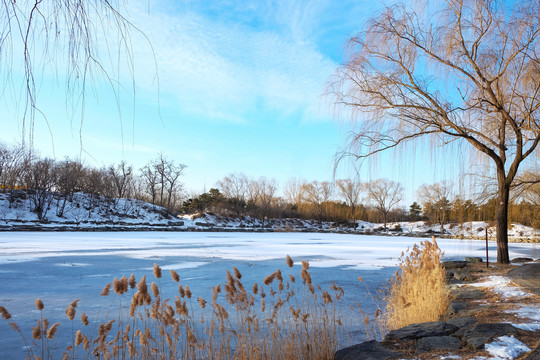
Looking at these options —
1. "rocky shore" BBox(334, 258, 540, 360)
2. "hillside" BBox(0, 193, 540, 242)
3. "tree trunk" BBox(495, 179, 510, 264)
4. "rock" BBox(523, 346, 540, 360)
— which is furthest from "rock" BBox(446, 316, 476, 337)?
"hillside" BBox(0, 193, 540, 242)

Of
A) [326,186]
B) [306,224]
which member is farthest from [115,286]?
[326,186]

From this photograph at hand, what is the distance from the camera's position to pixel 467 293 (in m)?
5.94

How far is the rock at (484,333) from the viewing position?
290cm

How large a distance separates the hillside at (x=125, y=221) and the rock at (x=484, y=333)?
21310mm

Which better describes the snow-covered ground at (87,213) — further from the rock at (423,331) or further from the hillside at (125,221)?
the rock at (423,331)

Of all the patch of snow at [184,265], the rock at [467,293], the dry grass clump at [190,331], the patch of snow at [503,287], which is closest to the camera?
the dry grass clump at [190,331]

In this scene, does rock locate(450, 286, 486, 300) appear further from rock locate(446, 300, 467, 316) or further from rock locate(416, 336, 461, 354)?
rock locate(416, 336, 461, 354)

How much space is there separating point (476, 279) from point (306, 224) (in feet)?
135

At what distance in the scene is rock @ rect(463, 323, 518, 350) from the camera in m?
2.90

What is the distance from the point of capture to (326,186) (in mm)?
55625

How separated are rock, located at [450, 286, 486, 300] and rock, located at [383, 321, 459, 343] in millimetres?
2538

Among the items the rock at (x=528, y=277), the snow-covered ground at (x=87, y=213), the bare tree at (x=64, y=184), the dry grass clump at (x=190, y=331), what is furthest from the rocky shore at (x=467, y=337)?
the bare tree at (x=64, y=184)

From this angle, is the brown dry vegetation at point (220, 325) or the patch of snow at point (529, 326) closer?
the brown dry vegetation at point (220, 325)

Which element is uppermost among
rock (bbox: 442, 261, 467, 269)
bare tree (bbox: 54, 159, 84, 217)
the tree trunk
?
bare tree (bbox: 54, 159, 84, 217)
